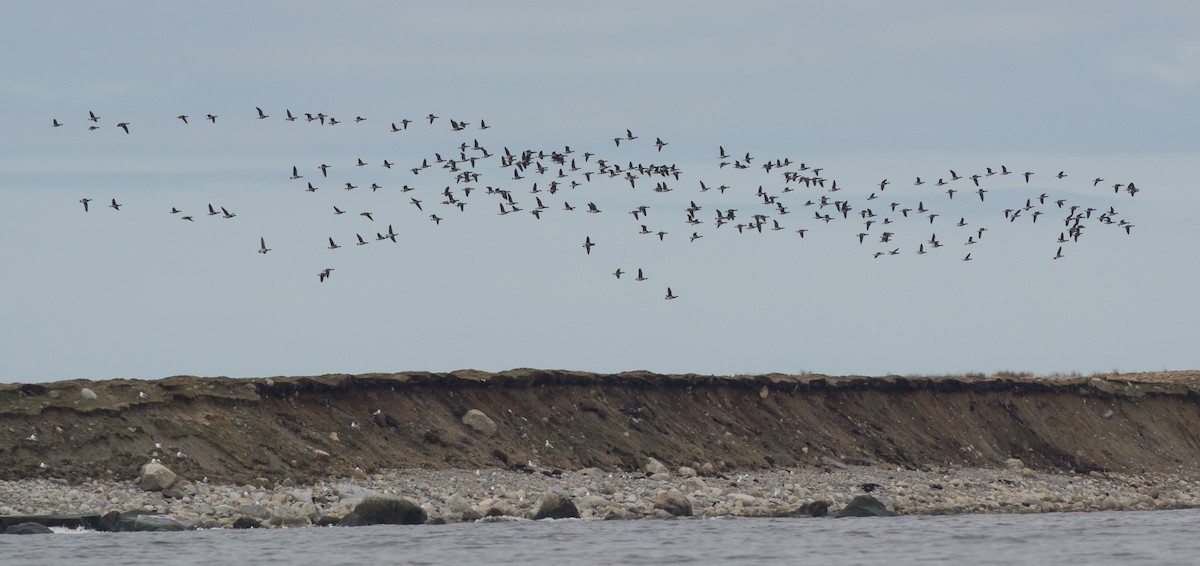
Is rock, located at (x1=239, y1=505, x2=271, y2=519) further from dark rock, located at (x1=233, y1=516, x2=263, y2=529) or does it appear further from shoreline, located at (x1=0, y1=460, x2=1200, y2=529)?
dark rock, located at (x1=233, y1=516, x2=263, y2=529)

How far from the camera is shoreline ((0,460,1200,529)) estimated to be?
3725cm

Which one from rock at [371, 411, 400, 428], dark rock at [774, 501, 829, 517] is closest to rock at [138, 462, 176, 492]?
rock at [371, 411, 400, 428]

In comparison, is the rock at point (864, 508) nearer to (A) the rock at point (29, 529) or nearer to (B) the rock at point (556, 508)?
(B) the rock at point (556, 508)

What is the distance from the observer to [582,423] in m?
49.0

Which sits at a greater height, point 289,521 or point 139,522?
point 139,522

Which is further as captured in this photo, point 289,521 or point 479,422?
point 479,422

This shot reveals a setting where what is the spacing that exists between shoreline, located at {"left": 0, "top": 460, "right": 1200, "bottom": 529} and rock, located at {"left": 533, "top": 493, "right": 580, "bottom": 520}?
0.89 feet

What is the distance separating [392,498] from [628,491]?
7937mm

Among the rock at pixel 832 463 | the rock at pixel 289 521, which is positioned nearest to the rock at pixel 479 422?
the rock at pixel 832 463

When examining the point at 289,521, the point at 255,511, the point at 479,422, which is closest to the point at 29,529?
the point at 255,511

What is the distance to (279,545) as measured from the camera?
3206cm

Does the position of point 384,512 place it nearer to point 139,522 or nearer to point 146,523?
point 146,523

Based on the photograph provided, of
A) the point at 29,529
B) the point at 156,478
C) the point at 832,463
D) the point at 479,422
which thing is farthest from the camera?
the point at 832,463

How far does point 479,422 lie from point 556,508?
912 cm
